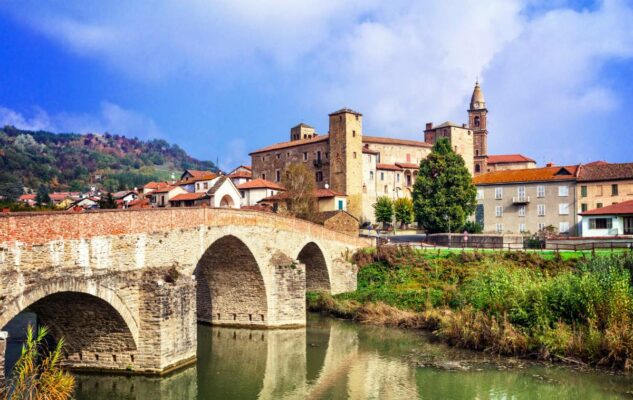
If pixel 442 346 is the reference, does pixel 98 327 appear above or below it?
above

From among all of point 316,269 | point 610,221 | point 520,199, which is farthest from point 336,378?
point 520,199

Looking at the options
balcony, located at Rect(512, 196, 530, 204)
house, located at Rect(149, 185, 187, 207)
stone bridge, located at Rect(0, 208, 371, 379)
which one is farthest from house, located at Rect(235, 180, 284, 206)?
stone bridge, located at Rect(0, 208, 371, 379)

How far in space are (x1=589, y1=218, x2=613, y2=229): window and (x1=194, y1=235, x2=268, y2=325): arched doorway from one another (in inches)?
1093

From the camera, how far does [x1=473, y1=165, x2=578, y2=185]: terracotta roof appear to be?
2137 inches

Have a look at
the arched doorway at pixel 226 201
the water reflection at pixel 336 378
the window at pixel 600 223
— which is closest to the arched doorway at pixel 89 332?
the water reflection at pixel 336 378

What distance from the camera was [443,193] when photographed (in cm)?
5069

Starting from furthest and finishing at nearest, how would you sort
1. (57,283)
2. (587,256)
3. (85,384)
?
(587,256) → (85,384) → (57,283)

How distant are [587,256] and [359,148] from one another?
124 feet

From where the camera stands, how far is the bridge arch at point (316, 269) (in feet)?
114

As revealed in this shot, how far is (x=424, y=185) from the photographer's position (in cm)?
5147

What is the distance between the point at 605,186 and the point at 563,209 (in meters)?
3.88

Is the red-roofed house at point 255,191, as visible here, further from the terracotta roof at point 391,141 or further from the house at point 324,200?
the terracotta roof at point 391,141

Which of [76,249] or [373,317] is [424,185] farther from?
[76,249]

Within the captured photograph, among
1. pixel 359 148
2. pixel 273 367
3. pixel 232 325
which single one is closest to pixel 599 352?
pixel 273 367
